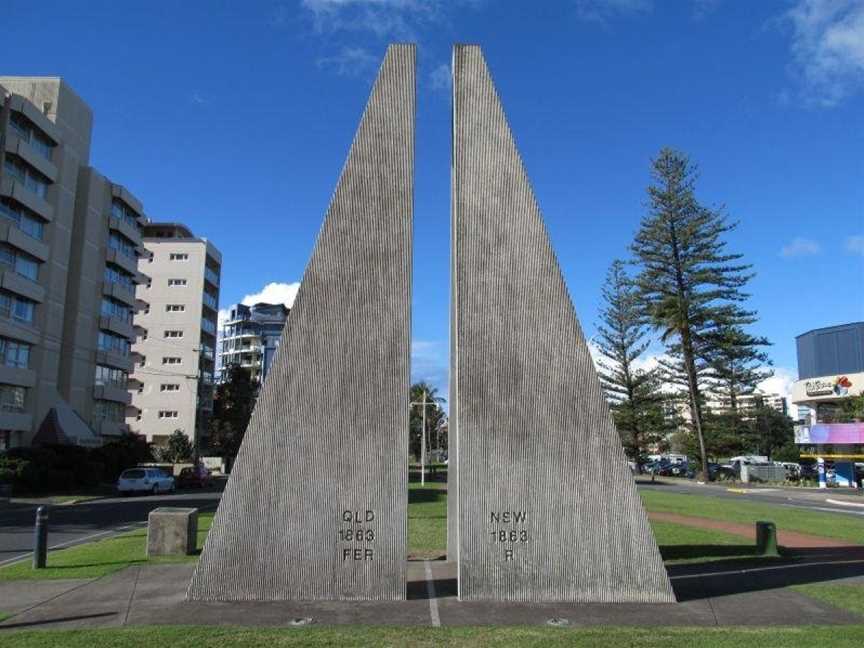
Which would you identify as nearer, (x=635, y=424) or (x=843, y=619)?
(x=843, y=619)

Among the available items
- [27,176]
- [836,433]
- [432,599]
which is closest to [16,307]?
[27,176]

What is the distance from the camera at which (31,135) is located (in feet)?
147

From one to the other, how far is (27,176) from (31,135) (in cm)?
263

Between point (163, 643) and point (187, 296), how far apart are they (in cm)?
7654

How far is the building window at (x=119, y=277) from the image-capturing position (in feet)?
189

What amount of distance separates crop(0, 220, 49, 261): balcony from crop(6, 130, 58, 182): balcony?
4.38m

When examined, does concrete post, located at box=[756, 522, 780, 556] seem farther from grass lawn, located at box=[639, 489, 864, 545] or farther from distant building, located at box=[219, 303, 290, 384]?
distant building, located at box=[219, 303, 290, 384]

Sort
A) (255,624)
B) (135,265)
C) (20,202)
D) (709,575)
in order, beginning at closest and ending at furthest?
(255,624) → (709,575) → (20,202) → (135,265)

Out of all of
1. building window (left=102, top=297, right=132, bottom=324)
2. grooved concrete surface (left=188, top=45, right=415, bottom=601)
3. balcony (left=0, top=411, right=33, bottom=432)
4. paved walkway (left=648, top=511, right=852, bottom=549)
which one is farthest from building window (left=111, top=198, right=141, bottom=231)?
grooved concrete surface (left=188, top=45, right=415, bottom=601)

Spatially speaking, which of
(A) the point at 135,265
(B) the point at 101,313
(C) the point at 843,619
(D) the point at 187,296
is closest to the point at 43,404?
(B) the point at 101,313

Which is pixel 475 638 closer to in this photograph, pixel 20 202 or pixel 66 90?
pixel 20 202

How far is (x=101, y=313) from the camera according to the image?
56.0 metres

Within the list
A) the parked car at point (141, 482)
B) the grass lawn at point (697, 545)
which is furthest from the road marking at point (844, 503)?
the parked car at point (141, 482)

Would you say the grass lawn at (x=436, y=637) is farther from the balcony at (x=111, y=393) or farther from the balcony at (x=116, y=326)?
the balcony at (x=116, y=326)
